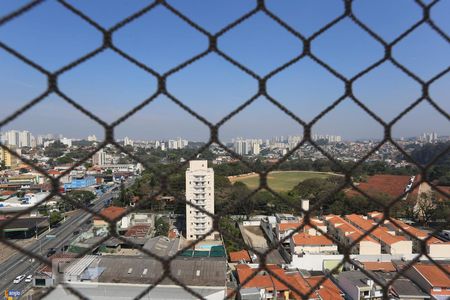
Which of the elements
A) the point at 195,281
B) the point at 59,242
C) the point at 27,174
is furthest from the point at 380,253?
the point at 27,174

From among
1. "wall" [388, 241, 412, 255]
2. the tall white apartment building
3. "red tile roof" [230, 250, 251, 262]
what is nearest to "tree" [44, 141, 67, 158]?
the tall white apartment building

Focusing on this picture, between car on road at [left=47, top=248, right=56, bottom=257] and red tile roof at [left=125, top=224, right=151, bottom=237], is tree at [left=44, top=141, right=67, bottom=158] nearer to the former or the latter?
car on road at [left=47, top=248, right=56, bottom=257]

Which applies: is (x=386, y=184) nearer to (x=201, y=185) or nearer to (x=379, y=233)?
(x=379, y=233)

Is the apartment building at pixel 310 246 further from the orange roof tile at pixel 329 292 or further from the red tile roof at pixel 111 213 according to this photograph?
the red tile roof at pixel 111 213

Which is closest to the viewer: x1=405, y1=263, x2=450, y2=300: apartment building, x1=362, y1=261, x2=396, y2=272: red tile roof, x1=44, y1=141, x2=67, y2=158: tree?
x1=44, y1=141, x2=67, y2=158: tree

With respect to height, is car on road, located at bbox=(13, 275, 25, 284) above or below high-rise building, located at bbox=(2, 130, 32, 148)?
below

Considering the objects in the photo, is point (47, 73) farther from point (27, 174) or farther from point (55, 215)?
point (27, 174)

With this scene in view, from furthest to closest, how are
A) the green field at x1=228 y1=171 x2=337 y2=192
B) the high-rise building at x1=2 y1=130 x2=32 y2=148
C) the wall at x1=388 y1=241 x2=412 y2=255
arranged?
the green field at x1=228 y1=171 x2=337 y2=192 → the wall at x1=388 y1=241 x2=412 y2=255 → the high-rise building at x1=2 y1=130 x2=32 y2=148

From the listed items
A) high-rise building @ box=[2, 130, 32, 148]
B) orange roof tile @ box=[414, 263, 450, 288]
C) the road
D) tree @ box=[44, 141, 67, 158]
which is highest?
high-rise building @ box=[2, 130, 32, 148]

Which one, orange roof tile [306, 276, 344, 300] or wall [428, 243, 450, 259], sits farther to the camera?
wall [428, 243, 450, 259]
